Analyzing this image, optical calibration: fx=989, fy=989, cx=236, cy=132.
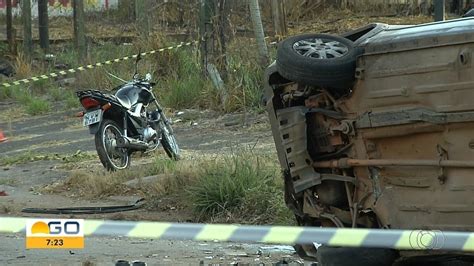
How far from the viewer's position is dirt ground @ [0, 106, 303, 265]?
739cm

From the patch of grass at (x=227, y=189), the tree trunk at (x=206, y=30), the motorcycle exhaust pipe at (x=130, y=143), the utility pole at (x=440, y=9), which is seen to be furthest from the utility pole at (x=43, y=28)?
the utility pole at (x=440, y=9)

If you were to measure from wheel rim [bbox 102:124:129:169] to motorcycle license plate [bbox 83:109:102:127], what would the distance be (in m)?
0.20

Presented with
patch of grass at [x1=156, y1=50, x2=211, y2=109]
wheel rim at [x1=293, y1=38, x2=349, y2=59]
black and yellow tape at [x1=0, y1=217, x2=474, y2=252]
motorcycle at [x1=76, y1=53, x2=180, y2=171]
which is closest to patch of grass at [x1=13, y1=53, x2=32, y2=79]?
patch of grass at [x1=156, y1=50, x2=211, y2=109]

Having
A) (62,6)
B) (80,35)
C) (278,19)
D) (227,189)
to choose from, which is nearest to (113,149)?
(227,189)

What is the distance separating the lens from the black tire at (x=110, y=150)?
11.0m

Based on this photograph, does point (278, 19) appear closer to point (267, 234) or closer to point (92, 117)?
point (92, 117)

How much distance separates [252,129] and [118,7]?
16.9 metres

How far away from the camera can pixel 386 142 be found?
5.60m

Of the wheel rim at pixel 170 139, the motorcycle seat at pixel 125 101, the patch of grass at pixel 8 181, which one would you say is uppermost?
the motorcycle seat at pixel 125 101

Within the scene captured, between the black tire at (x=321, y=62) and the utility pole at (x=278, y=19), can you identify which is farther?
the utility pole at (x=278, y=19)

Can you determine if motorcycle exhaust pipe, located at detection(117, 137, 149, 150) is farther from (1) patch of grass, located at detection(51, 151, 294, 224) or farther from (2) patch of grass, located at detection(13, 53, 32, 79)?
(2) patch of grass, located at detection(13, 53, 32, 79)

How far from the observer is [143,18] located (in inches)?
788

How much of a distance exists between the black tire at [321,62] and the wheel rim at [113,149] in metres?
5.47

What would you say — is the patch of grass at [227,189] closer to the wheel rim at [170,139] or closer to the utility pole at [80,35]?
the wheel rim at [170,139]
